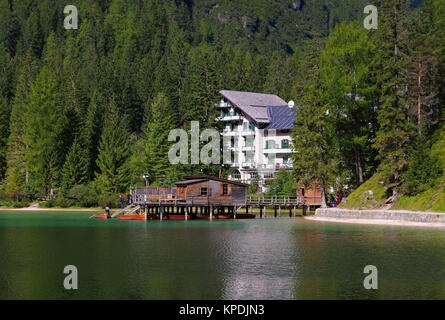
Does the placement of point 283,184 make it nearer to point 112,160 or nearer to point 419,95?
point 112,160

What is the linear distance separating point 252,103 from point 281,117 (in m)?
6.36

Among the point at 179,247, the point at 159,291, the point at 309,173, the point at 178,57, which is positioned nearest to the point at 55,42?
the point at 178,57

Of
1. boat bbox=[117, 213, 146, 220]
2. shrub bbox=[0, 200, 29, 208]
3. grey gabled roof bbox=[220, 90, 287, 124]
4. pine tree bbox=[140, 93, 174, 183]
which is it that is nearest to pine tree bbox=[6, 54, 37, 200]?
shrub bbox=[0, 200, 29, 208]

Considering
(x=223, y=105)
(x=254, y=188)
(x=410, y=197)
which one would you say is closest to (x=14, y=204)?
(x=254, y=188)

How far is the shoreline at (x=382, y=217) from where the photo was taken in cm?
6019

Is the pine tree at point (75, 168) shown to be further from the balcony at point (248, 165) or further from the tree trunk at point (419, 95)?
the tree trunk at point (419, 95)

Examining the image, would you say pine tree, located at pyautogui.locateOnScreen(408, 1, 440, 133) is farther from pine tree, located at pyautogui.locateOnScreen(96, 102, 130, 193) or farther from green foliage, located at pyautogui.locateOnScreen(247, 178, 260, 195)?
pine tree, located at pyautogui.locateOnScreen(96, 102, 130, 193)

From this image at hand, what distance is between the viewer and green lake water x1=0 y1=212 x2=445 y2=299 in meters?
29.1

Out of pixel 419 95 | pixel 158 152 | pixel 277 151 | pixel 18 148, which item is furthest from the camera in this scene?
pixel 18 148

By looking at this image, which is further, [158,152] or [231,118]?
[231,118]

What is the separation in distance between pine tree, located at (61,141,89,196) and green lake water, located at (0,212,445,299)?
34.2 metres

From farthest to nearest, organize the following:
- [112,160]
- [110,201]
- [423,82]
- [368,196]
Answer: [112,160] → [110,201] → [423,82] → [368,196]

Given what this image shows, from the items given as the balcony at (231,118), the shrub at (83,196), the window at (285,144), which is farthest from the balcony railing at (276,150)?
the shrub at (83,196)

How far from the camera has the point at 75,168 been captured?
94.9 meters
